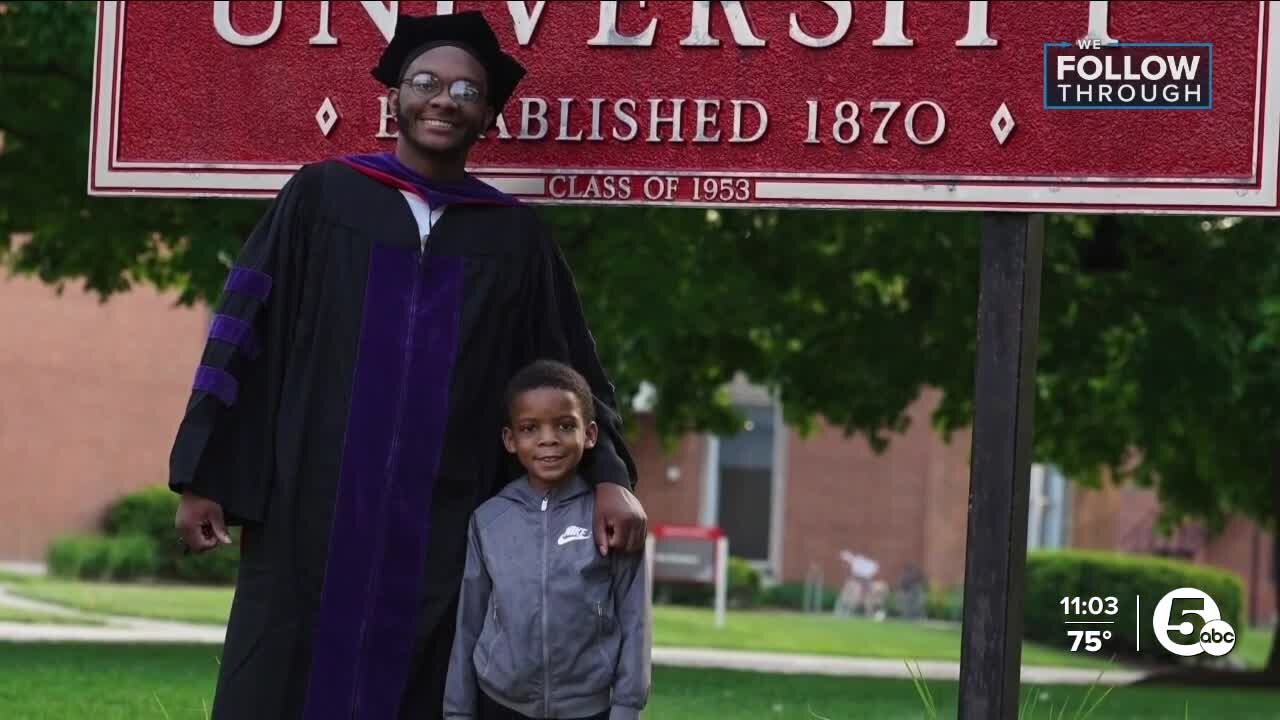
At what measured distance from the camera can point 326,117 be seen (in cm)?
596

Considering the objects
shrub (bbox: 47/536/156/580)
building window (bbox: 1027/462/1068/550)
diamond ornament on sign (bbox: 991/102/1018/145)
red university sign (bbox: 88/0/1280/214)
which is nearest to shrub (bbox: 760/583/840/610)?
building window (bbox: 1027/462/1068/550)

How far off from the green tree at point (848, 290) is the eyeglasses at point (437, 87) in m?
6.45

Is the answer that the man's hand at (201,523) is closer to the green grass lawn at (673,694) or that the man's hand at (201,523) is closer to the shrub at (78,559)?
the green grass lawn at (673,694)

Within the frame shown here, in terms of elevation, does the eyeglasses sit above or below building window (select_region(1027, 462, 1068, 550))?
above

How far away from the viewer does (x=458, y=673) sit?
4.64 metres

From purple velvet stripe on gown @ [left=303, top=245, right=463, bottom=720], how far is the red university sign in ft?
3.37

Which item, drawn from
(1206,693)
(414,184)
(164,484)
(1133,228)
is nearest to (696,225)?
(1133,228)

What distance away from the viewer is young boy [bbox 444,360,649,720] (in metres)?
4.50

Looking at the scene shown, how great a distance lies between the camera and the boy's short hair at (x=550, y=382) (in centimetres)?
468

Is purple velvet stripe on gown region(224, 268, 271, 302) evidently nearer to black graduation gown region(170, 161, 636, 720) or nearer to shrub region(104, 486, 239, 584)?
black graduation gown region(170, 161, 636, 720)

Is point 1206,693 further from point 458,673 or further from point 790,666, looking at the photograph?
point 458,673

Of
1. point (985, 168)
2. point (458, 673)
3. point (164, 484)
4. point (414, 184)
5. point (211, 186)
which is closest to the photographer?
point (458, 673)

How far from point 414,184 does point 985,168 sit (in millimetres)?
1510
